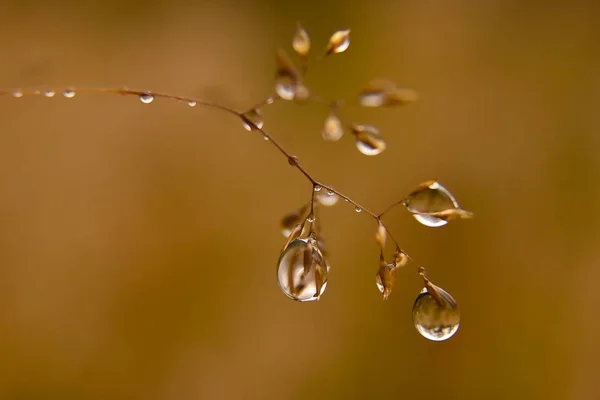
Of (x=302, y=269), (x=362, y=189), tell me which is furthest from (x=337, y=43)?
(x=362, y=189)

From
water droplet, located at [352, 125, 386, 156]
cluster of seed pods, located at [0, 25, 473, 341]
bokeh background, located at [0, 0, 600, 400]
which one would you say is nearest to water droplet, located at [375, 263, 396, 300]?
cluster of seed pods, located at [0, 25, 473, 341]

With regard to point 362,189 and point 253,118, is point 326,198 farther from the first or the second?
point 362,189

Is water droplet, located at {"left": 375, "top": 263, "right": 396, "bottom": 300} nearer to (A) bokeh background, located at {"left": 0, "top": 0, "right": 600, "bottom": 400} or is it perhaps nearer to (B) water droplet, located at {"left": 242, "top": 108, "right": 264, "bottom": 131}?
(B) water droplet, located at {"left": 242, "top": 108, "right": 264, "bottom": 131}

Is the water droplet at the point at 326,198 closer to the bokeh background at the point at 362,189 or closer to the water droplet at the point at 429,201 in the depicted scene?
the water droplet at the point at 429,201

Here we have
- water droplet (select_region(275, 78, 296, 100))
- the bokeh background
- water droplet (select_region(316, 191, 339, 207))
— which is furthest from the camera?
the bokeh background

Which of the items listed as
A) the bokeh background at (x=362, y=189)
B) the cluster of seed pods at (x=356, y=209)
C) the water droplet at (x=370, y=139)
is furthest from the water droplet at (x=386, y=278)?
the bokeh background at (x=362, y=189)

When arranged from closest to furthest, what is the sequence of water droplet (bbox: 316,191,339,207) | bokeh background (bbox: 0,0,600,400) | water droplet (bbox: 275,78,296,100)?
water droplet (bbox: 275,78,296,100), water droplet (bbox: 316,191,339,207), bokeh background (bbox: 0,0,600,400)

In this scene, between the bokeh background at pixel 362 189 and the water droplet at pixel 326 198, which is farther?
the bokeh background at pixel 362 189
